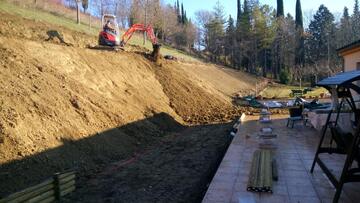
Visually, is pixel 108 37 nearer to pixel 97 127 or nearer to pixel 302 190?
pixel 97 127

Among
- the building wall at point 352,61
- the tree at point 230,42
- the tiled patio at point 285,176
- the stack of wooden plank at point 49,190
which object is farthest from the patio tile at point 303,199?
the tree at point 230,42

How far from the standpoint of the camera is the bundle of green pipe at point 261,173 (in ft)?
27.3

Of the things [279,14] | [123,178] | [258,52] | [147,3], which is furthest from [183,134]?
[279,14]

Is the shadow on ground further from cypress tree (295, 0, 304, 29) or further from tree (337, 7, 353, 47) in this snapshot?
cypress tree (295, 0, 304, 29)

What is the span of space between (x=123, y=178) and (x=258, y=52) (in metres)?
55.7

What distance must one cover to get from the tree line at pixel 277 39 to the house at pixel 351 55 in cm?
3889

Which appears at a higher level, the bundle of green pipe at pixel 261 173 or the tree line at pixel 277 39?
the tree line at pixel 277 39

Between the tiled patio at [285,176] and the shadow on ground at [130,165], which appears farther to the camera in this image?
the shadow on ground at [130,165]

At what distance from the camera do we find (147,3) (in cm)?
5434

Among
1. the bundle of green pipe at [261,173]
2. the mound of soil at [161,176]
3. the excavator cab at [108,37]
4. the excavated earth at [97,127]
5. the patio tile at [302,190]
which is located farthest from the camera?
the excavator cab at [108,37]

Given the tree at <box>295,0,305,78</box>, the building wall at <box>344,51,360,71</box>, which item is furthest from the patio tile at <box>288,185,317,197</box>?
the tree at <box>295,0,305,78</box>

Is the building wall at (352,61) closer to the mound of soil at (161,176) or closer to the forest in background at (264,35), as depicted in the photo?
the mound of soil at (161,176)

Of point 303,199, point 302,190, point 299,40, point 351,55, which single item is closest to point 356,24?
point 299,40

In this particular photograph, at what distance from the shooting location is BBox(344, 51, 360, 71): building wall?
16.5m
